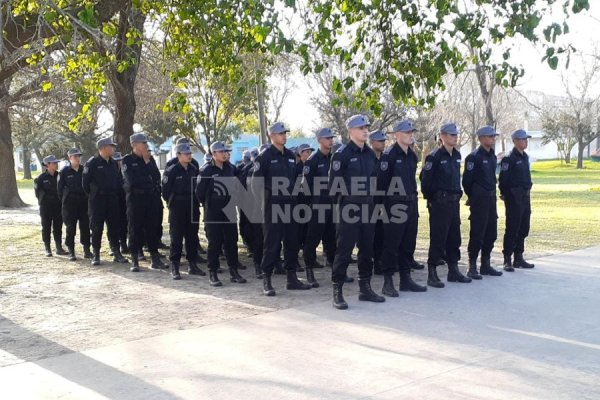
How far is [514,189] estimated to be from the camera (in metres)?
9.88

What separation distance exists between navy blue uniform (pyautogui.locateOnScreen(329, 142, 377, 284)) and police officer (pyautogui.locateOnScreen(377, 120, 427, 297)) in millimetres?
608

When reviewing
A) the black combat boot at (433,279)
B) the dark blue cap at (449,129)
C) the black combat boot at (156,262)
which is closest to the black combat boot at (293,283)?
the black combat boot at (433,279)

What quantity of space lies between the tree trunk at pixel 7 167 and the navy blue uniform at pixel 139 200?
57.0ft

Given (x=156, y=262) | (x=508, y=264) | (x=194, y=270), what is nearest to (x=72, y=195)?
(x=156, y=262)

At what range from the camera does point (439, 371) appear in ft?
17.7

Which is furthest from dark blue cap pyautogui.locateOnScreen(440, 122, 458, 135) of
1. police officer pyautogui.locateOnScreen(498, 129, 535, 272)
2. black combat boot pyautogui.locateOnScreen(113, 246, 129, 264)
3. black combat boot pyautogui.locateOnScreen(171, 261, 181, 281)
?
black combat boot pyautogui.locateOnScreen(113, 246, 129, 264)

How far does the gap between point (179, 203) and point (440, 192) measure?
388cm

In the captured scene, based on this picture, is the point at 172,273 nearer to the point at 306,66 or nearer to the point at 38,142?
the point at 306,66

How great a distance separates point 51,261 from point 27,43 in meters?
3.88

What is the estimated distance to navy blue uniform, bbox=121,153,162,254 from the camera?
10.7 meters

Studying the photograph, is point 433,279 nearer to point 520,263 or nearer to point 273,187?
point 520,263

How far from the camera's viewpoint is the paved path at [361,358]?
5035 millimetres

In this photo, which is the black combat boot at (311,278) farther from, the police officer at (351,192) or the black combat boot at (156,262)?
the black combat boot at (156,262)

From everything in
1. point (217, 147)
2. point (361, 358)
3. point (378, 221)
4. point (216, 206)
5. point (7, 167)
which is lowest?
point (361, 358)
